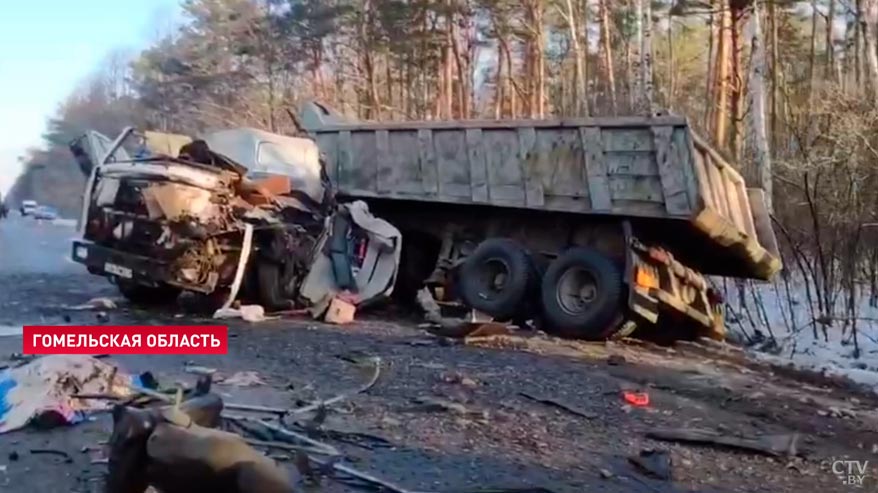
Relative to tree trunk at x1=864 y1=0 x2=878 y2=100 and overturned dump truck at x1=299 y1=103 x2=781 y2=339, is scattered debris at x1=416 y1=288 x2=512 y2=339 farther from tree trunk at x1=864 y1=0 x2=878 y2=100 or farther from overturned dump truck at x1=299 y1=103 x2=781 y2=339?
tree trunk at x1=864 y1=0 x2=878 y2=100

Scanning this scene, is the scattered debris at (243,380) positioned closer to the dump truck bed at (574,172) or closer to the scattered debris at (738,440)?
the scattered debris at (738,440)

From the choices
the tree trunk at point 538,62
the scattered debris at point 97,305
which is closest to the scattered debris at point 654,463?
the scattered debris at point 97,305

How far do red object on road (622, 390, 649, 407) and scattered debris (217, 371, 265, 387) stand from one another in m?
2.41

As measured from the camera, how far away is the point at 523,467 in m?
4.90

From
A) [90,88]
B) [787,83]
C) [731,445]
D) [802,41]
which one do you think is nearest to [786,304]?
[731,445]

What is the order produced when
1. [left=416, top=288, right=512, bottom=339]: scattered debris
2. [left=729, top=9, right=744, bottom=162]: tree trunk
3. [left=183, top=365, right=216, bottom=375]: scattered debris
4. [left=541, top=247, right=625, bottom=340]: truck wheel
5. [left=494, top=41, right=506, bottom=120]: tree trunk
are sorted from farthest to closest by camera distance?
[left=494, top=41, right=506, bottom=120]: tree trunk, [left=729, top=9, right=744, bottom=162]: tree trunk, [left=541, top=247, right=625, bottom=340]: truck wheel, [left=416, top=288, right=512, bottom=339]: scattered debris, [left=183, top=365, right=216, bottom=375]: scattered debris

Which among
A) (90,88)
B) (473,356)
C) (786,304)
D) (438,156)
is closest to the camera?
(473,356)

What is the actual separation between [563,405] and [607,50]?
2327 centimetres

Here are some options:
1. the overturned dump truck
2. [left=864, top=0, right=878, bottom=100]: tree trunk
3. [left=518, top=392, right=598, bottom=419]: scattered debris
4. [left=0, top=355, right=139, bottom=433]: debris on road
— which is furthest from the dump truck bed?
[left=864, top=0, right=878, bottom=100]: tree trunk

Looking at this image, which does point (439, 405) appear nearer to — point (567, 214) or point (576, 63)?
point (567, 214)

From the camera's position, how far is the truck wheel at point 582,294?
32.2 feet

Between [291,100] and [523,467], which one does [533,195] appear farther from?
[291,100]

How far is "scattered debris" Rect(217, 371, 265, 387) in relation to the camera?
21.4 ft

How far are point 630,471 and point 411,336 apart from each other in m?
4.61
